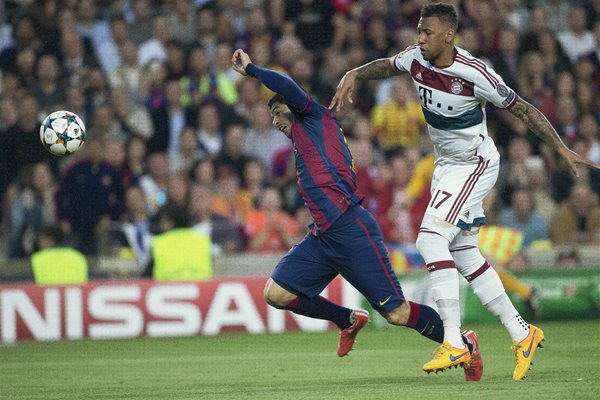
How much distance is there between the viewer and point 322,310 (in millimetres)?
8484

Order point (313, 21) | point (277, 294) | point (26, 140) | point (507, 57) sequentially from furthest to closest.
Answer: point (313, 21)
point (507, 57)
point (26, 140)
point (277, 294)

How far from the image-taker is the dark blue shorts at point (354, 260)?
7.97 m

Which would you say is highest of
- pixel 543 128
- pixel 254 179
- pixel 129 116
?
pixel 129 116

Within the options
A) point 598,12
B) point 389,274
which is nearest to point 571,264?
point 598,12

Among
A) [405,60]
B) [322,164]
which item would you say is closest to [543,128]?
[405,60]

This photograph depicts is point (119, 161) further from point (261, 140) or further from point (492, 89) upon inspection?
point (492, 89)

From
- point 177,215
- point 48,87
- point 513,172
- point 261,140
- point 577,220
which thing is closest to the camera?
point 177,215

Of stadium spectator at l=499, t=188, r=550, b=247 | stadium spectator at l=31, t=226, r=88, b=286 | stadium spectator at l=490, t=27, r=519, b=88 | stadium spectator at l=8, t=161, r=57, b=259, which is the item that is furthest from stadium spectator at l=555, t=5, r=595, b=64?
stadium spectator at l=31, t=226, r=88, b=286

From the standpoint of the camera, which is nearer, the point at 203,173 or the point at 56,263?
the point at 56,263

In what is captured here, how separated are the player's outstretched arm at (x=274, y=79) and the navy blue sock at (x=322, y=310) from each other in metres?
1.44

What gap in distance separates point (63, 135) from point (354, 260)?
3.00 m

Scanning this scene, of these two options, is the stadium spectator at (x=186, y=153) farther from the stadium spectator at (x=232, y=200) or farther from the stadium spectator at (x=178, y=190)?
the stadium spectator at (x=232, y=200)

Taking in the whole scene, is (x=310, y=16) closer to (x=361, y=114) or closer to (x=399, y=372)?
(x=361, y=114)

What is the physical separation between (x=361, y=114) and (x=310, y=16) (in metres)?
1.75
